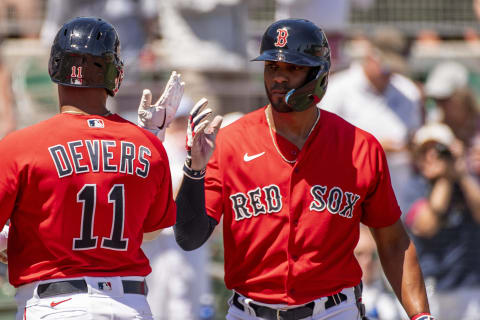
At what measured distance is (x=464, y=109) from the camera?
8867 millimetres

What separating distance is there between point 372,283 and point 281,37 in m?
3.63

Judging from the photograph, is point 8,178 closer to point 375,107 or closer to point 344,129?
point 344,129

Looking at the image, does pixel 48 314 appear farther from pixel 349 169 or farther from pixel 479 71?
pixel 479 71

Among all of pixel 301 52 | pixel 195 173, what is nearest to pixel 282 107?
pixel 301 52

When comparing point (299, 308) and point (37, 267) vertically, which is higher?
point (37, 267)

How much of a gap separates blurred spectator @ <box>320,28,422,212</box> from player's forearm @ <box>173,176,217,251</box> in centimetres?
380

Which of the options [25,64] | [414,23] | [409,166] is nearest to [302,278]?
[409,166]

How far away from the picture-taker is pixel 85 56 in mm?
4086

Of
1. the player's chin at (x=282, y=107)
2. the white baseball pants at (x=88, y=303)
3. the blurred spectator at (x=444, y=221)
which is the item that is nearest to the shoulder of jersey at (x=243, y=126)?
the player's chin at (x=282, y=107)

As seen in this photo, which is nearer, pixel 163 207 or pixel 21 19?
pixel 163 207

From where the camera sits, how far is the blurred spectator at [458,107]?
8.66m

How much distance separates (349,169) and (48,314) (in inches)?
59.3

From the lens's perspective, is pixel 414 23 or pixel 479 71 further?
pixel 414 23

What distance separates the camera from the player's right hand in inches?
167
